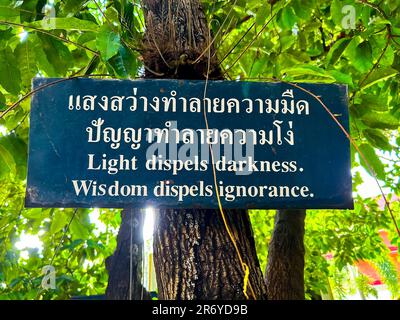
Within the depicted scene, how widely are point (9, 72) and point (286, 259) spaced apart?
1.92m

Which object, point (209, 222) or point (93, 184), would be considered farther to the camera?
point (209, 222)

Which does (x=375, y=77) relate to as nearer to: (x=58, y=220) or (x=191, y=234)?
(x=191, y=234)

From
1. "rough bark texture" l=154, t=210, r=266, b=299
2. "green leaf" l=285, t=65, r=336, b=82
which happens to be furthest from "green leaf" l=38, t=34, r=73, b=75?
"green leaf" l=285, t=65, r=336, b=82

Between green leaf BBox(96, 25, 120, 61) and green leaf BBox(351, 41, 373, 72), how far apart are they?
102cm

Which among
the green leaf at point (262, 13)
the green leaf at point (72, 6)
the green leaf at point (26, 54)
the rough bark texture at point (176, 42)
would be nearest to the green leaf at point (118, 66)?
the rough bark texture at point (176, 42)

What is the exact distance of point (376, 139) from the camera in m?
1.94

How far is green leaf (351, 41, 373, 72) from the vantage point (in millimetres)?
1881

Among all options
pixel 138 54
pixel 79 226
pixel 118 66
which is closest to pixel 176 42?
pixel 138 54

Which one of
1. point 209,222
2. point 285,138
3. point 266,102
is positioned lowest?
point 209,222

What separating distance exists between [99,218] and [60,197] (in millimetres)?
4109

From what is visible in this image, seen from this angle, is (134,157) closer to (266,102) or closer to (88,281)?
(266,102)

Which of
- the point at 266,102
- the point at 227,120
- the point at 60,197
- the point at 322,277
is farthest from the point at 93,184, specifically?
the point at 322,277

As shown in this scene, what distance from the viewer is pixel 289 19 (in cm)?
217

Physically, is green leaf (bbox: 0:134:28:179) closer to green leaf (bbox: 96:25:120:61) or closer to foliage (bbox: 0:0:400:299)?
foliage (bbox: 0:0:400:299)
